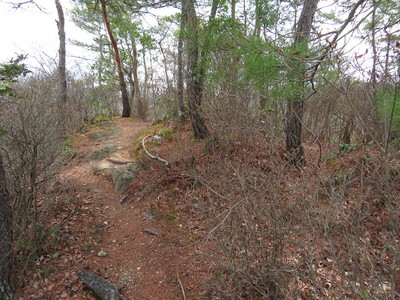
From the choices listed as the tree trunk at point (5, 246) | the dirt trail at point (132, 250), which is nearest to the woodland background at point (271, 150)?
the tree trunk at point (5, 246)

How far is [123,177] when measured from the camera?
5383 millimetres

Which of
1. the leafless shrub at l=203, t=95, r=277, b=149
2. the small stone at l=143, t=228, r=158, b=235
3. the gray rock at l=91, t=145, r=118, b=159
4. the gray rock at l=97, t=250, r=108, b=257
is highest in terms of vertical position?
the leafless shrub at l=203, t=95, r=277, b=149

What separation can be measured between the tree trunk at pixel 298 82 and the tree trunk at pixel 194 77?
84.9 inches

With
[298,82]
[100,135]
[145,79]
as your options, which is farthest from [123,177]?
[145,79]

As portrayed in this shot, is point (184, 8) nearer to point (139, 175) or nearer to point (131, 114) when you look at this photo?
point (139, 175)

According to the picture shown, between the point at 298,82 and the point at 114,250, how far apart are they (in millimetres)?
3903

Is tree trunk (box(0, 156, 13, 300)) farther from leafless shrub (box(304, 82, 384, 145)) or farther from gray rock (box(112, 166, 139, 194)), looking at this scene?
leafless shrub (box(304, 82, 384, 145))

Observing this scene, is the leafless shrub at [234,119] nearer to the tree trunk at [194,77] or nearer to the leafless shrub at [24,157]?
the tree trunk at [194,77]

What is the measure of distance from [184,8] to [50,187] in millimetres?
4970

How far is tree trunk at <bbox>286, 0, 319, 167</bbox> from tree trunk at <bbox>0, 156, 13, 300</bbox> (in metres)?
3.66

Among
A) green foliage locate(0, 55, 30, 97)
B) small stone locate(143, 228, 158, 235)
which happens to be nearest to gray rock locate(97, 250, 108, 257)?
small stone locate(143, 228, 158, 235)

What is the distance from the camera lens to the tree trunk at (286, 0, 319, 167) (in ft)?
6.77

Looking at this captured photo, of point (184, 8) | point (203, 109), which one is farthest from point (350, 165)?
point (184, 8)

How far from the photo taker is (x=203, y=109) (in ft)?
17.8
